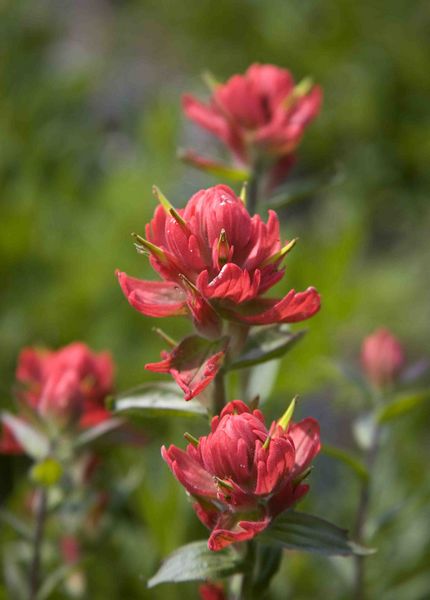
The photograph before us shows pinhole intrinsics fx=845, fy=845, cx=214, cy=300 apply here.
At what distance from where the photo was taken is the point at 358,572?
2.05 feet

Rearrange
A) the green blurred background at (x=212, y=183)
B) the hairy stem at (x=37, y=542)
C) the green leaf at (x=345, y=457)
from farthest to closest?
the green blurred background at (x=212, y=183), the hairy stem at (x=37, y=542), the green leaf at (x=345, y=457)

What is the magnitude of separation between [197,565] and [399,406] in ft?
0.72

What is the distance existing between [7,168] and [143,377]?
0.38 m

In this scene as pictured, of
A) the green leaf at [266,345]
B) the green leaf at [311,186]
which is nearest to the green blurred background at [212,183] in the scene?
the green leaf at [311,186]

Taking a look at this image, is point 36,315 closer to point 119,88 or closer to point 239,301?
point 239,301

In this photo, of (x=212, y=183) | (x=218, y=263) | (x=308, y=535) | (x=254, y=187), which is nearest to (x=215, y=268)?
(x=218, y=263)

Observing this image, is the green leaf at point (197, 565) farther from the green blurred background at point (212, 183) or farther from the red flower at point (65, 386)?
the red flower at point (65, 386)

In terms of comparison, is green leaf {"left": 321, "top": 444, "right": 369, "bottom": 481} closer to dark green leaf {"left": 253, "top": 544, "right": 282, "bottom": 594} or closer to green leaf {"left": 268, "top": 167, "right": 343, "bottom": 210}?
dark green leaf {"left": 253, "top": 544, "right": 282, "bottom": 594}

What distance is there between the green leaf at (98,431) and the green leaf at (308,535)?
18cm

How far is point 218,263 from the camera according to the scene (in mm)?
403

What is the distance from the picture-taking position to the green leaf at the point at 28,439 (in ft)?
1.93

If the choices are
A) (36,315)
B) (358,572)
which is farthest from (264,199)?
(36,315)

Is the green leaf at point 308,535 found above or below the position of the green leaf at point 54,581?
above

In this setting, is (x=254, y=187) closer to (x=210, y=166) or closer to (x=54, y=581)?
(x=210, y=166)
